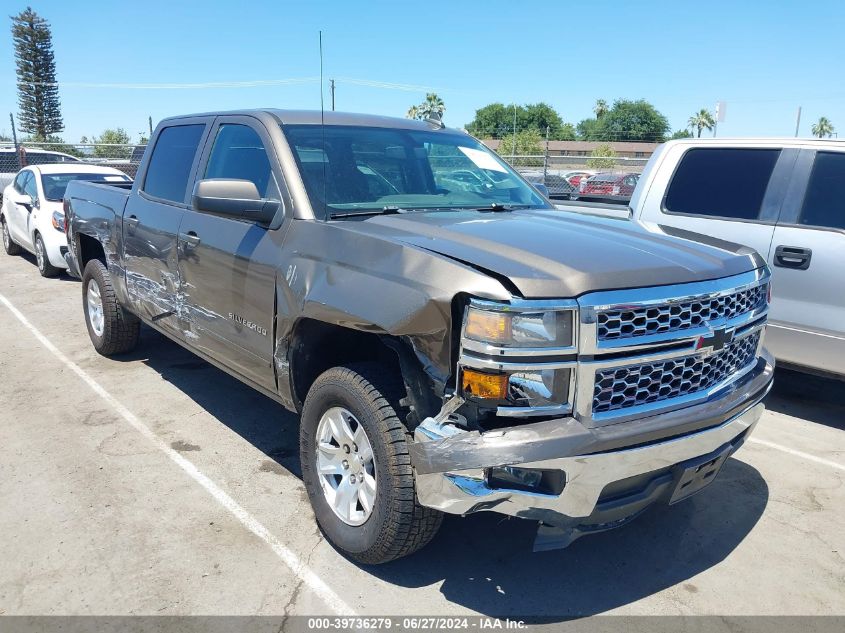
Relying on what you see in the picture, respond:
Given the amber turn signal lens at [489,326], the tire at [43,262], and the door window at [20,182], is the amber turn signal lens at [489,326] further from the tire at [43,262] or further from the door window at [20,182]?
the door window at [20,182]

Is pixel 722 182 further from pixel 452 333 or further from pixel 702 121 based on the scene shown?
pixel 702 121

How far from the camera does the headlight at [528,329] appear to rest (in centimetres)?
238

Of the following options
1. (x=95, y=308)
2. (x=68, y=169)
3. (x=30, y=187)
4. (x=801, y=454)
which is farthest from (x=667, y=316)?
(x=30, y=187)

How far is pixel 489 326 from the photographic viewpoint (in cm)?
239

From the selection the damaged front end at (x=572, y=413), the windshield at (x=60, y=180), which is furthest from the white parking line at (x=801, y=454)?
the windshield at (x=60, y=180)

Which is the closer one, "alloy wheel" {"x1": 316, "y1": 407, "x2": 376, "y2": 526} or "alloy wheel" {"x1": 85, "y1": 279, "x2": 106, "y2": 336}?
"alloy wheel" {"x1": 316, "y1": 407, "x2": 376, "y2": 526}

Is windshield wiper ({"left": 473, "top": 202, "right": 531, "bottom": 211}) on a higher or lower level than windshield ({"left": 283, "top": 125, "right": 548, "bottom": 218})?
lower

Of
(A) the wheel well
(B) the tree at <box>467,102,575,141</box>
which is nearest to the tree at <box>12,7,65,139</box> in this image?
(A) the wheel well

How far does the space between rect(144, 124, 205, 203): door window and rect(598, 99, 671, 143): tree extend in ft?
371

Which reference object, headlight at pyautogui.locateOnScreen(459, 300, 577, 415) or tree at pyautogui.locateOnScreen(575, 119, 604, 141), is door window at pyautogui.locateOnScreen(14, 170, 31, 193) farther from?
tree at pyautogui.locateOnScreen(575, 119, 604, 141)

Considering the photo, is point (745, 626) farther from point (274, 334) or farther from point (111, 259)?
point (111, 259)

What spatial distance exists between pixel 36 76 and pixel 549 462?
60.0 meters

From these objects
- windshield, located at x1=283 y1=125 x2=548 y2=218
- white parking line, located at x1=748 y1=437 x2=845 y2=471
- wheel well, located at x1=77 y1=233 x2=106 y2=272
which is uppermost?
windshield, located at x1=283 y1=125 x2=548 y2=218

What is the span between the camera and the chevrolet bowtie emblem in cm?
269
